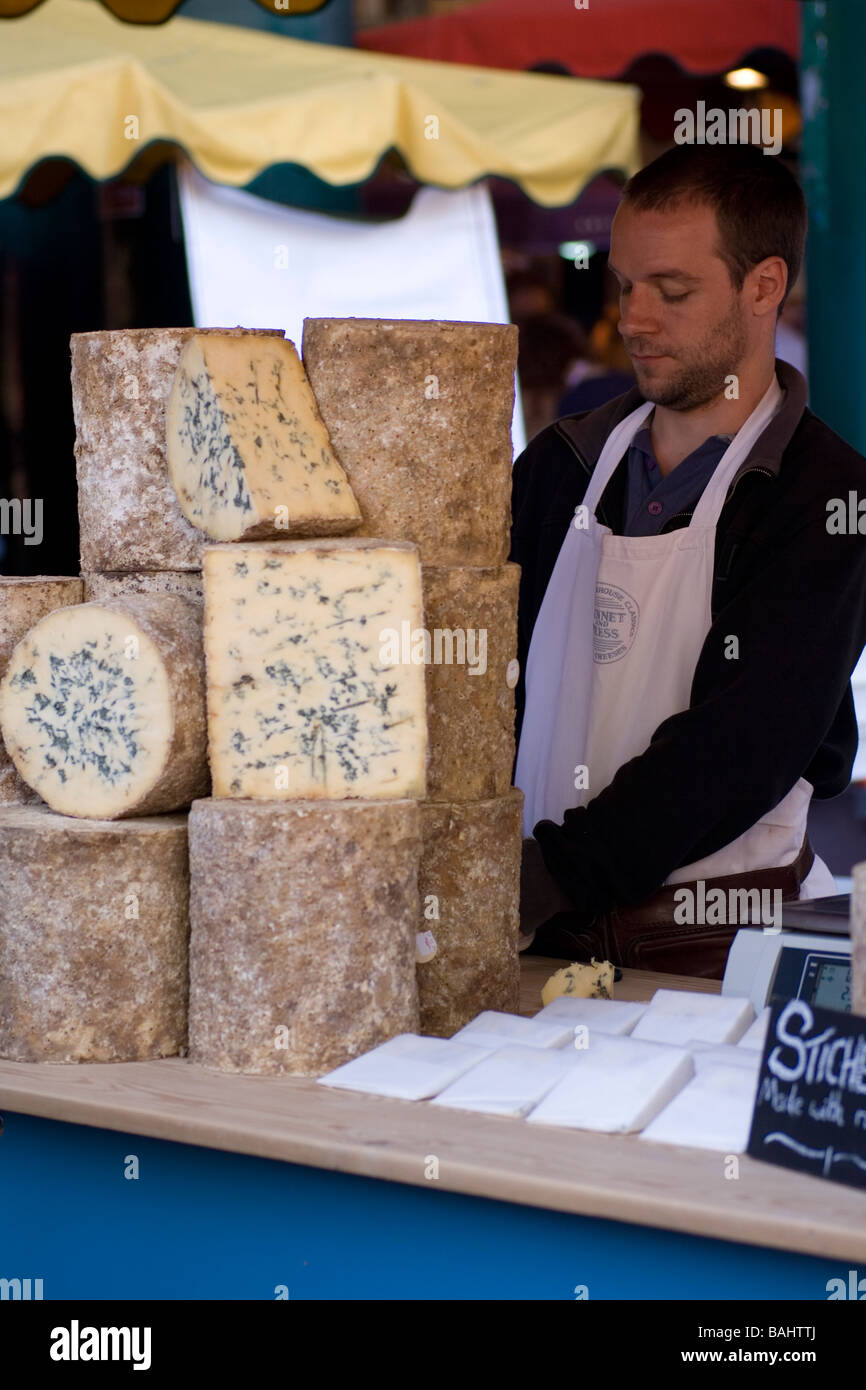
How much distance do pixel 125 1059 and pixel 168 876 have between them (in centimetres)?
26

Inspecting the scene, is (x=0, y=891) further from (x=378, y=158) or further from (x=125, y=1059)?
(x=378, y=158)

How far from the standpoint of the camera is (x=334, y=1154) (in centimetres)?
186

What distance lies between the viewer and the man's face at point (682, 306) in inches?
121

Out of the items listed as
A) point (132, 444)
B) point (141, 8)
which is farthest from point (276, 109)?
point (132, 444)

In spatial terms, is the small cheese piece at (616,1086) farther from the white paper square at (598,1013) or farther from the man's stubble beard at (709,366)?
the man's stubble beard at (709,366)

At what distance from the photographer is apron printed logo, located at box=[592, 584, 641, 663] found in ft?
10.2

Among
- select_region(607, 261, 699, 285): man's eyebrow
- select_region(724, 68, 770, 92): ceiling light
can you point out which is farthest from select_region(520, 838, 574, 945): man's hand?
select_region(724, 68, 770, 92): ceiling light

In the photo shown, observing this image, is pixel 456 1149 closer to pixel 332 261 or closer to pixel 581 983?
pixel 581 983

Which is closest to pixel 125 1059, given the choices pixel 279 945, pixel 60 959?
pixel 60 959

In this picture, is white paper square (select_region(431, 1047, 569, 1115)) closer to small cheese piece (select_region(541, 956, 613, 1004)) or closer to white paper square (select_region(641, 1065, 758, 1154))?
white paper square (select_region(641, 1065, 758, 1154))

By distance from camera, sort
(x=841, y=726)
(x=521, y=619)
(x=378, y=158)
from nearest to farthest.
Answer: (x=841, y=726) → (x=521, y=619) → (x=378, y=158)

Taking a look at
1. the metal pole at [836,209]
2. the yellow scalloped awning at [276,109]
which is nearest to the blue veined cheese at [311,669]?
the yellow scalloped awning at [276,109]

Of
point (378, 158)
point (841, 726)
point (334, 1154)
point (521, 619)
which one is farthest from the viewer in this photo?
point (378, 158)

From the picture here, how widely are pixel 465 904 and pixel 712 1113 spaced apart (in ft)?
1.93
